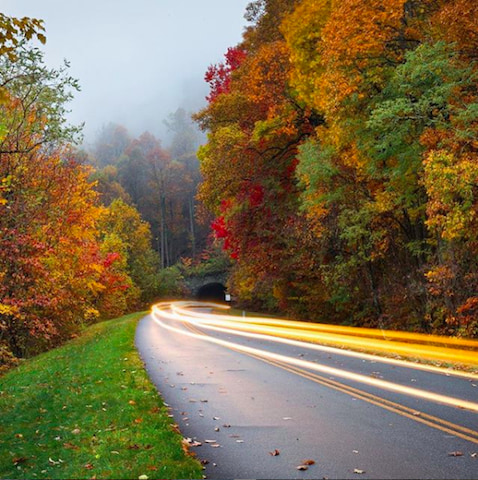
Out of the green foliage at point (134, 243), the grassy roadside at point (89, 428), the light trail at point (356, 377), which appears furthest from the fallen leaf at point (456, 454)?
the green foliage at point (134, 243)

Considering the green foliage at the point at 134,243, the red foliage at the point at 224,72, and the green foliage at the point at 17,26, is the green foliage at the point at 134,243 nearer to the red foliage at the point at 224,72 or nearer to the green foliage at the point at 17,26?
the red foliage at the point at 224,72

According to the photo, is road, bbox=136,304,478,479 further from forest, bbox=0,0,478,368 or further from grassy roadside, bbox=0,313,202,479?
forest, bbox=0,0,478,368

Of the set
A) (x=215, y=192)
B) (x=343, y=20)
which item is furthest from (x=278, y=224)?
(x=343, y=20)

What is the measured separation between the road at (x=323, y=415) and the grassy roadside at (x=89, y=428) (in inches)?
17.9

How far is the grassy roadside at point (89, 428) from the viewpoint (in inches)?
227

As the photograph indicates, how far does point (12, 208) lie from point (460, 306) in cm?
1460

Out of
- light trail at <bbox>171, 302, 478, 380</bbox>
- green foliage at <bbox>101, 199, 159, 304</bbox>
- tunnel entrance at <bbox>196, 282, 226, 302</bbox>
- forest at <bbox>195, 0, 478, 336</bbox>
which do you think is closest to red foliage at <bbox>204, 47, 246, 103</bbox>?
forest at <bbox>195, 0, 478, 336</bbox>

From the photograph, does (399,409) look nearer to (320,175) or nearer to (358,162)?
(358,162)

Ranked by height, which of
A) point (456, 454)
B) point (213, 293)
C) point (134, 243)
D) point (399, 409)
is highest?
point (134, 243)

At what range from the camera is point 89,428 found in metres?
7.47

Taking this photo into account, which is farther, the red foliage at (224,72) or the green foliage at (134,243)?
the green foliage at (134,243)

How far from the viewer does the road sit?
18.9 feet

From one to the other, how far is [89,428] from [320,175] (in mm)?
14420

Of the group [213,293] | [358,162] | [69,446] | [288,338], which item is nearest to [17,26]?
[69,446]
